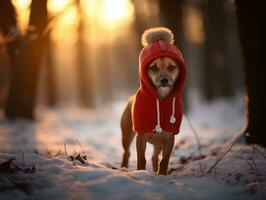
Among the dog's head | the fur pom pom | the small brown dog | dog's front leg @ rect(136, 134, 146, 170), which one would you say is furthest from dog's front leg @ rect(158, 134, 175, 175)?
the fur pom pom

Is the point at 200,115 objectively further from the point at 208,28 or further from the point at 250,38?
the point at 250,38

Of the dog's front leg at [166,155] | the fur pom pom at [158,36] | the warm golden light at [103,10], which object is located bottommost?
the dog's front leg at [166,155]

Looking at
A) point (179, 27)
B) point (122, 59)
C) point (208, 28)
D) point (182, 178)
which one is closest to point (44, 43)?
point (179, 27)

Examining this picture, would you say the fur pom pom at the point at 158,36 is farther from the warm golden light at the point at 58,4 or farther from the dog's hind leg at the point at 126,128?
the warm golden light at the point at 58,4

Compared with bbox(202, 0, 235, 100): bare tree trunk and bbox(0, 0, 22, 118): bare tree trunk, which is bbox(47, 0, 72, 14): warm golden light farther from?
bbox(202, 0, 235, 100): bare tree trunk

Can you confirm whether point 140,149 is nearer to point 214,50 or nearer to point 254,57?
point 254,57

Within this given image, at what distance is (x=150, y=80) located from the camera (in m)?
5.92

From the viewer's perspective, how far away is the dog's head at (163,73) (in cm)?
580

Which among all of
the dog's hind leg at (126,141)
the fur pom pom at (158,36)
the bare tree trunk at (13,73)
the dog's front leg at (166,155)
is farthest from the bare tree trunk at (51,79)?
the dog's front leg at (166,155)

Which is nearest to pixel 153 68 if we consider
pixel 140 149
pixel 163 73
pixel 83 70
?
pixel 163 73

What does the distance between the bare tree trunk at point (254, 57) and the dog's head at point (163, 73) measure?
6.06 feet

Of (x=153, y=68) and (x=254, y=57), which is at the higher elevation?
(x=254, y=57)

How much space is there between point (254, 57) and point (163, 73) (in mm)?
2069

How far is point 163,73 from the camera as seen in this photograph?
586 centimetres
